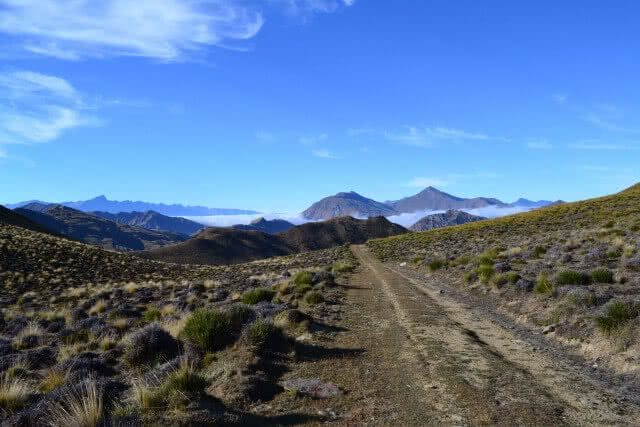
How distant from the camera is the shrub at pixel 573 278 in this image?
16.0m

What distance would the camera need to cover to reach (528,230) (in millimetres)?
54750

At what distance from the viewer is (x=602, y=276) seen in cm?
1582

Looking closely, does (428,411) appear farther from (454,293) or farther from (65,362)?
(454,293)

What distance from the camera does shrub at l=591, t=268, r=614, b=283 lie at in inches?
618

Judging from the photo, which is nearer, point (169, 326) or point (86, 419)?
point (86, 419)

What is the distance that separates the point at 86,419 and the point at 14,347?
11.7 metres

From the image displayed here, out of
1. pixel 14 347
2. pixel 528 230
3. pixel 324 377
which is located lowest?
pixel 14 347

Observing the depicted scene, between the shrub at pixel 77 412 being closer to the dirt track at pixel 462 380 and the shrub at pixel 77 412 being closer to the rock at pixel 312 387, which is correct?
the rock at pixel 312 387

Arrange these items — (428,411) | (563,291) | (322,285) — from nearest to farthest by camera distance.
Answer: (428,411) < (563,291) < (322,285)

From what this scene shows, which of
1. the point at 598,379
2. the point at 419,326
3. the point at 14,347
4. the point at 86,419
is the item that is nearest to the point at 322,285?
the point at 419,326

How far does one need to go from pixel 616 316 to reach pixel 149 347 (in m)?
11.1

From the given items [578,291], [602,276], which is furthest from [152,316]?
[602,276]

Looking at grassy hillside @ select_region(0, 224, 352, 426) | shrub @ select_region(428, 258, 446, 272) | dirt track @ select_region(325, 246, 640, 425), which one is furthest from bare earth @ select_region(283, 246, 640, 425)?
shrub @ select_region(428, 258, 446, 272)

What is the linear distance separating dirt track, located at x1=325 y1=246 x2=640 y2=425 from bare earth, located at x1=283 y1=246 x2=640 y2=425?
2cm
